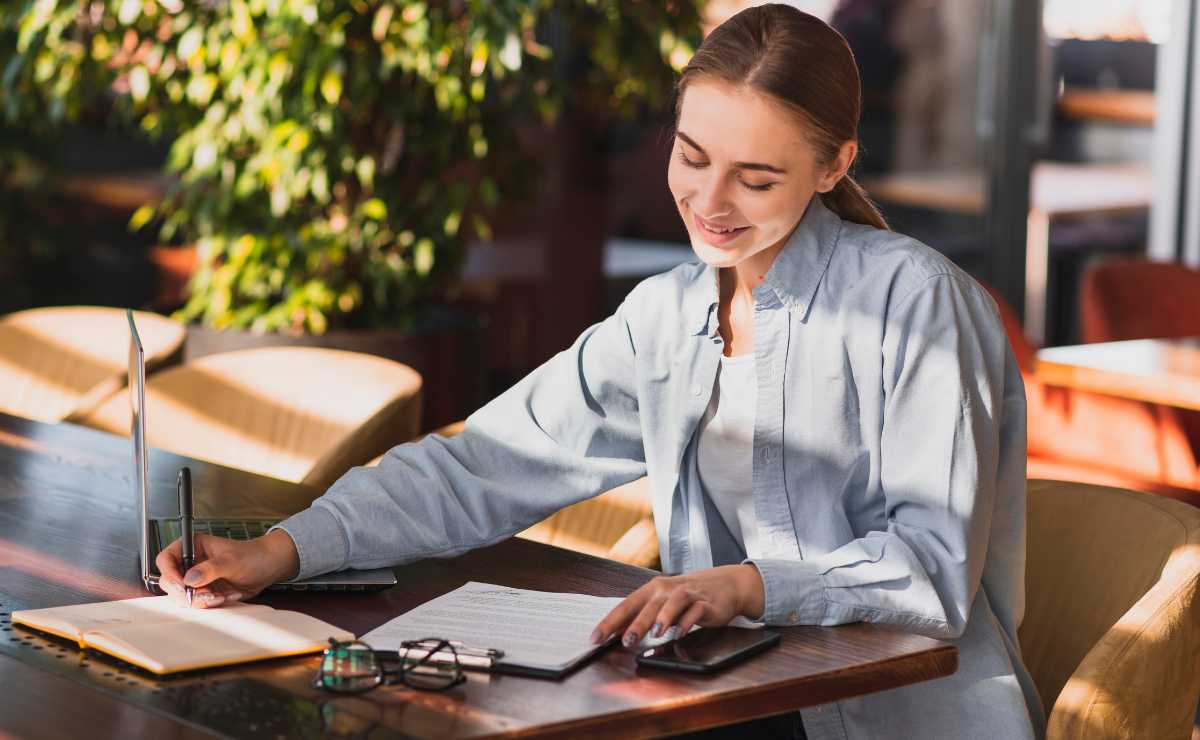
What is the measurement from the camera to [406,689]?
1.12 m

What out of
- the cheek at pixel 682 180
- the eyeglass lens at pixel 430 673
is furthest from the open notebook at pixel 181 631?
the cheek at pixel 682 180

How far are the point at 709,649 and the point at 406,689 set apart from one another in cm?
29

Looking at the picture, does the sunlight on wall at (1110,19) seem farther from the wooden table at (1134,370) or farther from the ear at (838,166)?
the ear at (838,166)

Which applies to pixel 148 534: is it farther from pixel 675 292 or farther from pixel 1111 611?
pixel 1111 611

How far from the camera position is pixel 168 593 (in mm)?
1376

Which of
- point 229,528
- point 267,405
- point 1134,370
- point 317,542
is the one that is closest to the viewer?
point 317,542

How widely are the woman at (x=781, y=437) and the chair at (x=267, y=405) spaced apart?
2.57 feet

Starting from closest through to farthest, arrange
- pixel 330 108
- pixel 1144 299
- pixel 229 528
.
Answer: pixel 229 528 → pixel 330 108 → pixel 1144 299

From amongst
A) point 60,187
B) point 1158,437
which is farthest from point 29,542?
point 60,187

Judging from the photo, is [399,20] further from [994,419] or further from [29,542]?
[994,419]

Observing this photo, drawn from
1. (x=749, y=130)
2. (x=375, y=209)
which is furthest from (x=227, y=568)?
(x=375, y=209)

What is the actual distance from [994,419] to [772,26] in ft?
1.67

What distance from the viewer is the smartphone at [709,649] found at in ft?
3.84

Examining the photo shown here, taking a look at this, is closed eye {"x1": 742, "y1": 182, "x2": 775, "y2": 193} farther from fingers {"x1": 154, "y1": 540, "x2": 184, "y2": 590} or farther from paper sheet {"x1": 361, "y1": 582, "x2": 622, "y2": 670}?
fingers {"x1": 154, "y1": 540, "x2": 184, "y2": 590}
